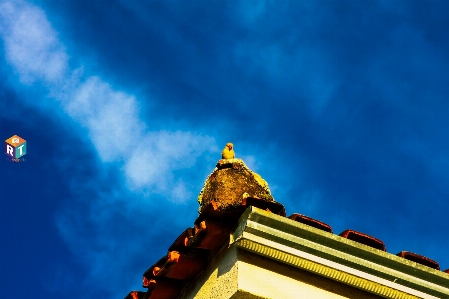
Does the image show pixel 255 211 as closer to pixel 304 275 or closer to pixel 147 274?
pixel 304 275

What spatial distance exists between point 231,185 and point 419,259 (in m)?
2.06

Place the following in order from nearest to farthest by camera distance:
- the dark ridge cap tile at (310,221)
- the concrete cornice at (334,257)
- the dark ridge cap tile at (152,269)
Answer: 1. the concrete cornice at (334,257)
2. the dark ridge cap tile at (310,221)
3. the dark ridge cap tile at (152,269)

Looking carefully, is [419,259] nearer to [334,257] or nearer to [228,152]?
[334,257]

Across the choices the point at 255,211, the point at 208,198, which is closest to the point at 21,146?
the point at 208,198

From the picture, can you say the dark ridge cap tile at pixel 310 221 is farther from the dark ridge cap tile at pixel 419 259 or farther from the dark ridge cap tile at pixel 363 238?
the dark ridge cap tile at pixel 419 259

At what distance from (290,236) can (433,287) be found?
1.57 meters


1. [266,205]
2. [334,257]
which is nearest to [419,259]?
[334,257]

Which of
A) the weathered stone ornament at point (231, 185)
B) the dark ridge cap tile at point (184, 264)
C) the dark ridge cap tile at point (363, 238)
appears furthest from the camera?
the weathered stone ornament at point (231, 185)

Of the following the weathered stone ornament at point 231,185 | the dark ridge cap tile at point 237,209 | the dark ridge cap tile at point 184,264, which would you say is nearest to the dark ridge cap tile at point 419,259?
the dark ridge cap tile at point 237,209

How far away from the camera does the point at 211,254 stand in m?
6.27

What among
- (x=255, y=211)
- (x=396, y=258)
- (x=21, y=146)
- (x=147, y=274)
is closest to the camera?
(x=255, y=211)

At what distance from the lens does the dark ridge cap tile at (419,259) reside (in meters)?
6.20

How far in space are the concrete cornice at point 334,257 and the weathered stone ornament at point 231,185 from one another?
0.84 m

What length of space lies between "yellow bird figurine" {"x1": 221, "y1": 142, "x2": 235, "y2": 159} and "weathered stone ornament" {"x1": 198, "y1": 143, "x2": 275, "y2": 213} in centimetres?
11
